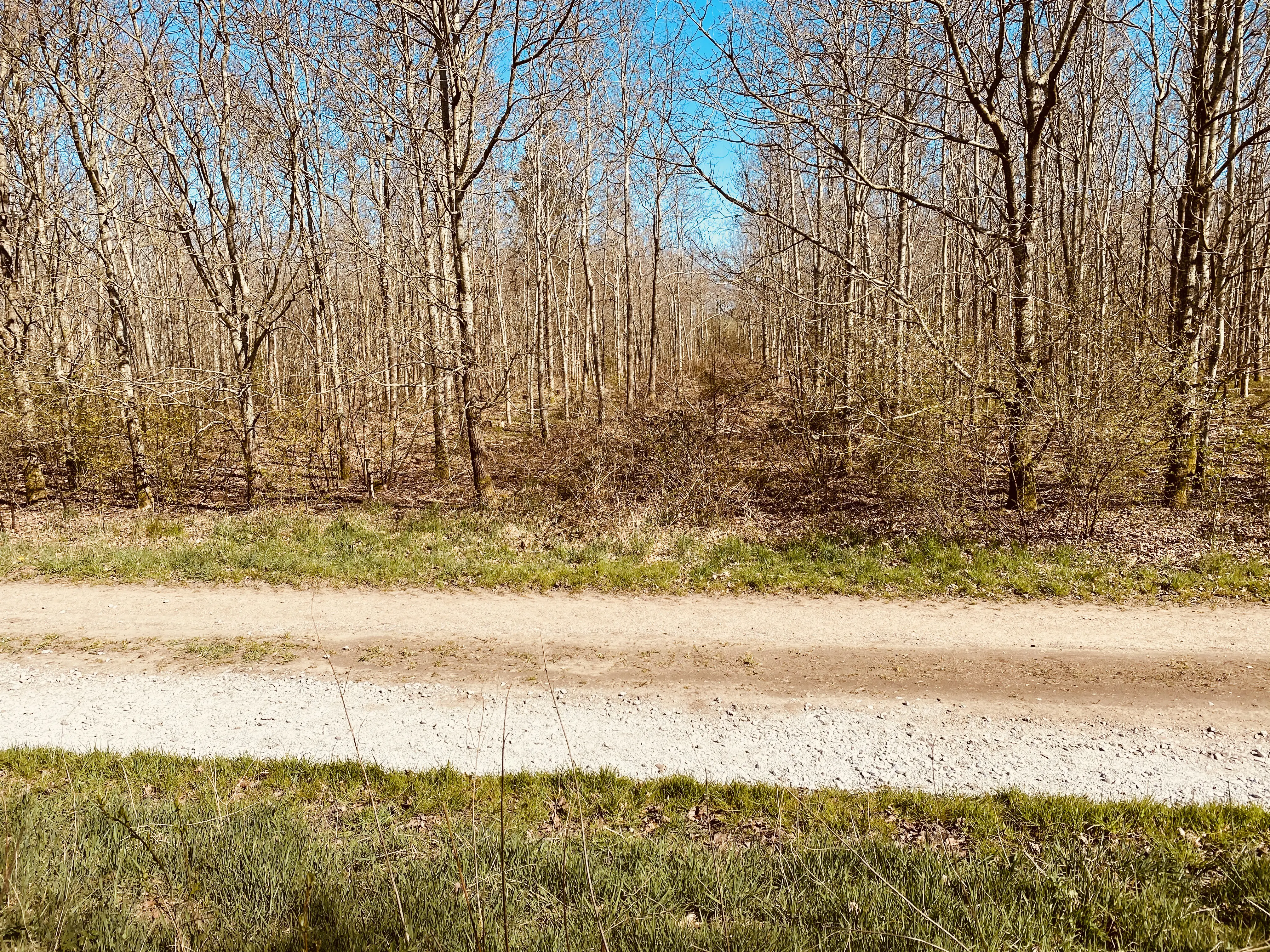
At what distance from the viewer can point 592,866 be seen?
3.44m

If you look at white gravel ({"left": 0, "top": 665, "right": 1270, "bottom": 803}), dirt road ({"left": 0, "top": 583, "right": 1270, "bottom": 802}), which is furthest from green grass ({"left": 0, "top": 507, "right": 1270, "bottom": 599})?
white gravel ({"left": 0, "top": 665, "right": 1270, "bottom": 803})

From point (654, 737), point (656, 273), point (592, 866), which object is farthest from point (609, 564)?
point (656, 273)

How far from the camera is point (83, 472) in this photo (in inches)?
547

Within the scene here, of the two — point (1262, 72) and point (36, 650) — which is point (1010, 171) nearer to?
point (1262, 72)

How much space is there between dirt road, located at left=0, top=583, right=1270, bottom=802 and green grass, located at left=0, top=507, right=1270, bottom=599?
514 mm

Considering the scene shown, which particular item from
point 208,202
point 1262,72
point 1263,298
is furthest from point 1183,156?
point 208,202

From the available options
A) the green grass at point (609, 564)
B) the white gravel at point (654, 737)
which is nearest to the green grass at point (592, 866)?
the white gravel at point (654, 737)

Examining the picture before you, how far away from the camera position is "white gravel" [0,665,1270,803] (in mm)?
4656

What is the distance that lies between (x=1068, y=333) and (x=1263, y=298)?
17.2 meters

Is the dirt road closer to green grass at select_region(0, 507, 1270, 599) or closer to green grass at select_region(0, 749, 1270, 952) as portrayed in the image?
green grass at select_region(0, 749, 1270, 952)

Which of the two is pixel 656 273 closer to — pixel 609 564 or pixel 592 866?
pixel 609 564

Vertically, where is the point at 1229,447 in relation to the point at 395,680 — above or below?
above

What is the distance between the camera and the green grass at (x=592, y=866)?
8.80ft

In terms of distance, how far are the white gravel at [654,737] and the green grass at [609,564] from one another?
2998 mm
